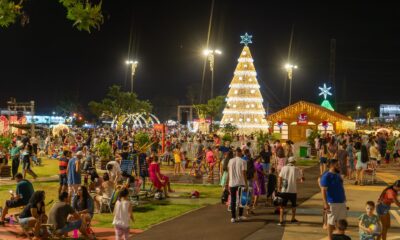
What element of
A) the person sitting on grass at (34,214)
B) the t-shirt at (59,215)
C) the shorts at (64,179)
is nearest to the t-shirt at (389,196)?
the t-shirt at (59,215)

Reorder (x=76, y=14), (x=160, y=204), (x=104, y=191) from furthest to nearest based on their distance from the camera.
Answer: (x=160, y=204) < (x=104, y=191) < (x=76, y=14)

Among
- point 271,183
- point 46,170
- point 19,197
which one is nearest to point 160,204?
point 271,183

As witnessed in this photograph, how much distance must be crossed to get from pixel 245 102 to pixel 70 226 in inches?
1774

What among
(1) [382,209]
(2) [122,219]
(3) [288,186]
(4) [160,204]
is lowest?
(4) [160,204]

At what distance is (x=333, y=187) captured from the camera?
29.3 ft

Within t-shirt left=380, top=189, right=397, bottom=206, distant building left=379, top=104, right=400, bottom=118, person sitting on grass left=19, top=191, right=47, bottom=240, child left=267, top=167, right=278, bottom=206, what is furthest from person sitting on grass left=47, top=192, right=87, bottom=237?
distant building left=379, top=104, right=400, bottom=118

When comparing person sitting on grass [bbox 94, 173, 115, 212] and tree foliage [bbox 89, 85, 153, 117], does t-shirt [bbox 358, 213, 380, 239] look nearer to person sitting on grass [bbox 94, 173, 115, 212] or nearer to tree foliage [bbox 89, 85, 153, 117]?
person sitting on grass [bbox 94, 173, 115, 212]

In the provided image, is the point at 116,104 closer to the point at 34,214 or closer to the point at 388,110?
the point at 34,214

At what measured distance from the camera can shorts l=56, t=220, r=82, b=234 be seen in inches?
375

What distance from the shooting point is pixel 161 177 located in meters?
15.5

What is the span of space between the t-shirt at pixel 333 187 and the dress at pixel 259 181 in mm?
4476

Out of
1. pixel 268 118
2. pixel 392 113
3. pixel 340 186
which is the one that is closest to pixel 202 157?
pixel 340 186

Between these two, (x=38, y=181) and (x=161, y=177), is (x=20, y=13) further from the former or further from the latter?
(x=38, y=181)

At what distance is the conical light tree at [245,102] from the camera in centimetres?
5369
